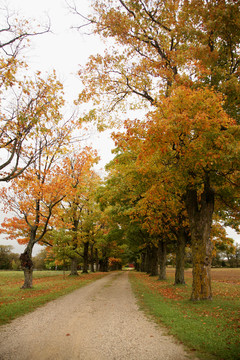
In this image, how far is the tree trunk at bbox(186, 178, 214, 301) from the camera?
923 centimetres

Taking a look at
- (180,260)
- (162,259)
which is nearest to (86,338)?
(180,260)

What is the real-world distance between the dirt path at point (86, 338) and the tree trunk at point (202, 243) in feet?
10.2

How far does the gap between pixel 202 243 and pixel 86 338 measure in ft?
20.9

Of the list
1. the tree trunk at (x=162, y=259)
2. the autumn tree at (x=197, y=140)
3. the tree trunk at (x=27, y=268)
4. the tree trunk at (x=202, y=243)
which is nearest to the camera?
the autumn tree at (x=197, y=140)

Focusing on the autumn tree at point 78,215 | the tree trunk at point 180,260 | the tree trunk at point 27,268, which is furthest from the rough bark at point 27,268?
the tree trunk at point 180,260

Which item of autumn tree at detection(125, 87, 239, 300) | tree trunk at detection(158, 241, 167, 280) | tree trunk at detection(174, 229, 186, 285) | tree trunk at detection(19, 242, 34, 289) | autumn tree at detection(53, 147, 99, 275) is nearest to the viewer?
autumn tree at detection(125, 87, 239, 300)

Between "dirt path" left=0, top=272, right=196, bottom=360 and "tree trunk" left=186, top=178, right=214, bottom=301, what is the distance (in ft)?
10.2

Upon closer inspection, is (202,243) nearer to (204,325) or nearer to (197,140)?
(204,325)

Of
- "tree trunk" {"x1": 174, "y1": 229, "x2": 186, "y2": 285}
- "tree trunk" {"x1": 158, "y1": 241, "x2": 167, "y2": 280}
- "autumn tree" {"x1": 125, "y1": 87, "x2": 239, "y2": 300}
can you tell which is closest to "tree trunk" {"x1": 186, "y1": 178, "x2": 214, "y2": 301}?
"autumn tree" {"x1": 125, "y1": 87, "x2": 239, "y2": 300}

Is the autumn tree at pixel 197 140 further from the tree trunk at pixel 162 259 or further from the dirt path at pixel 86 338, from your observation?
the tree trunk at pixel 162 259

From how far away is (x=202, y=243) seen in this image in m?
9.59

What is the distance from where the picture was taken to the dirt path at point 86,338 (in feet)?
13.9

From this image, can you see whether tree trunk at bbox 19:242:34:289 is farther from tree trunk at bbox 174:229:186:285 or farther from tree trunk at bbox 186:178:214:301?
tree trunk at bbox 186:178:214:301

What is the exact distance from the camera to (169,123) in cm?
723
